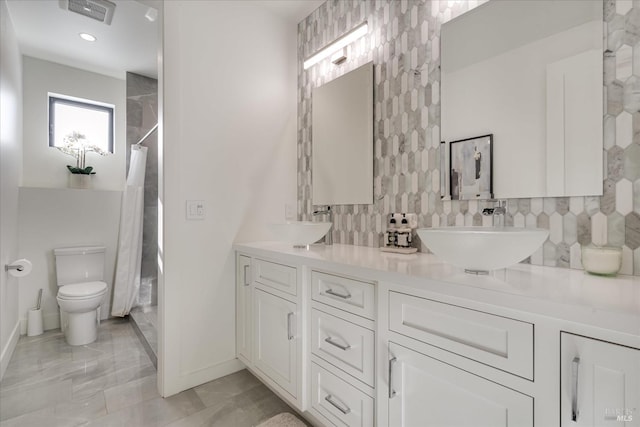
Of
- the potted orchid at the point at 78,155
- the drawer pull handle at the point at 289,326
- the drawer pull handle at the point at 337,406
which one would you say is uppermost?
the potted orchid at the point at 78,155

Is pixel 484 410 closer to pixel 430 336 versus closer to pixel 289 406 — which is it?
pixel 430 336

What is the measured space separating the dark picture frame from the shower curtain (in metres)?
2.90

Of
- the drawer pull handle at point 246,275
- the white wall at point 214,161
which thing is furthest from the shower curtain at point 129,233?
the drawer pull handle at point 246,275

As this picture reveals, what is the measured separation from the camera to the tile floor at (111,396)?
1.59m

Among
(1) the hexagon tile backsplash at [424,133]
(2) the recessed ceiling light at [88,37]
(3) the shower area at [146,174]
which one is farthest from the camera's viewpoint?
(3) the shower area at [146,174]

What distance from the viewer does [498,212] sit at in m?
1.21

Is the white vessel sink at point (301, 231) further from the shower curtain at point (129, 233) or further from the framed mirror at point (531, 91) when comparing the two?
the shower curtain at point (129, 233)

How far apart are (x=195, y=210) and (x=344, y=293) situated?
1.16m

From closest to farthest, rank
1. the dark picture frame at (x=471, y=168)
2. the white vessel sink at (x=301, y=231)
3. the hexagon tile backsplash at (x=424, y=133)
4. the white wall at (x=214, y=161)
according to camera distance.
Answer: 1. the hexagon tile backsplash at (x=424, y=133)
2. the dark picture frame at (x=471, y=168)
3. the white vessel sink at (x=301, y=231)
4. the white wall at (x=214, y=161)

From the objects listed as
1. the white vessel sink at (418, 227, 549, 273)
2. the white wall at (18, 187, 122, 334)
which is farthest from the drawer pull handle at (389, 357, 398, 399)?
the white wall at (18, 187, 122, 334)

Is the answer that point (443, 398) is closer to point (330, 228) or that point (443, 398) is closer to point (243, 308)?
point (330, 228)

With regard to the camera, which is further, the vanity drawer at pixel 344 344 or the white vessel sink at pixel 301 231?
the white vessel sink at pixel 301 231

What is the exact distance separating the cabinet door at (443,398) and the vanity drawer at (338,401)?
14 centimetres

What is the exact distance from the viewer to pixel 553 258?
1.16 meters
